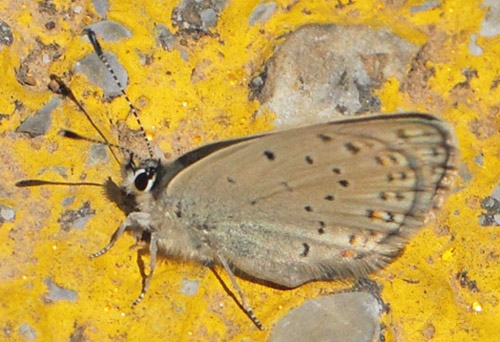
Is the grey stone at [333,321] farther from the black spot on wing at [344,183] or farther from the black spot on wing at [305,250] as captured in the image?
the black spot on wing at [344,183]

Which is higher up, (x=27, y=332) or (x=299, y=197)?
(x=299, y=197)

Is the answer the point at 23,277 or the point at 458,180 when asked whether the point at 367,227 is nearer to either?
the point at 458,180

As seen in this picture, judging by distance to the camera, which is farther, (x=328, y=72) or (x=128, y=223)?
(x=328, y=72)

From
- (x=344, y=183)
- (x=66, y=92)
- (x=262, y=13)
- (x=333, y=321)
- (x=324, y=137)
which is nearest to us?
(x=324, y=137)

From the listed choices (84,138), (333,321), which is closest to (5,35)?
(84,138)

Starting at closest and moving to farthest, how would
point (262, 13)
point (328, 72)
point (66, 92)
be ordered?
point (66, 92) < point (328, 72) < point (262, 13)

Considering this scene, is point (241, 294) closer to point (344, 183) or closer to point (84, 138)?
point (344, 183)

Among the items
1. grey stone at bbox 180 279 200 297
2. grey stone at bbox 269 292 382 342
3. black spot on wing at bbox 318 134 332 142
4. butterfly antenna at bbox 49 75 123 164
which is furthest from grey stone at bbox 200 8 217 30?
grey stone at bbox 269 292 382 342

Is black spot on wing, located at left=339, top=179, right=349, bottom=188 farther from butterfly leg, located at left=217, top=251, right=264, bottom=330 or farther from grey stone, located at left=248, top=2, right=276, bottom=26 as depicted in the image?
grey stone, located at left=248, top=2, right=276, bottom=26

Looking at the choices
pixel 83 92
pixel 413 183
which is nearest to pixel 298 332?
pixel 413 183
